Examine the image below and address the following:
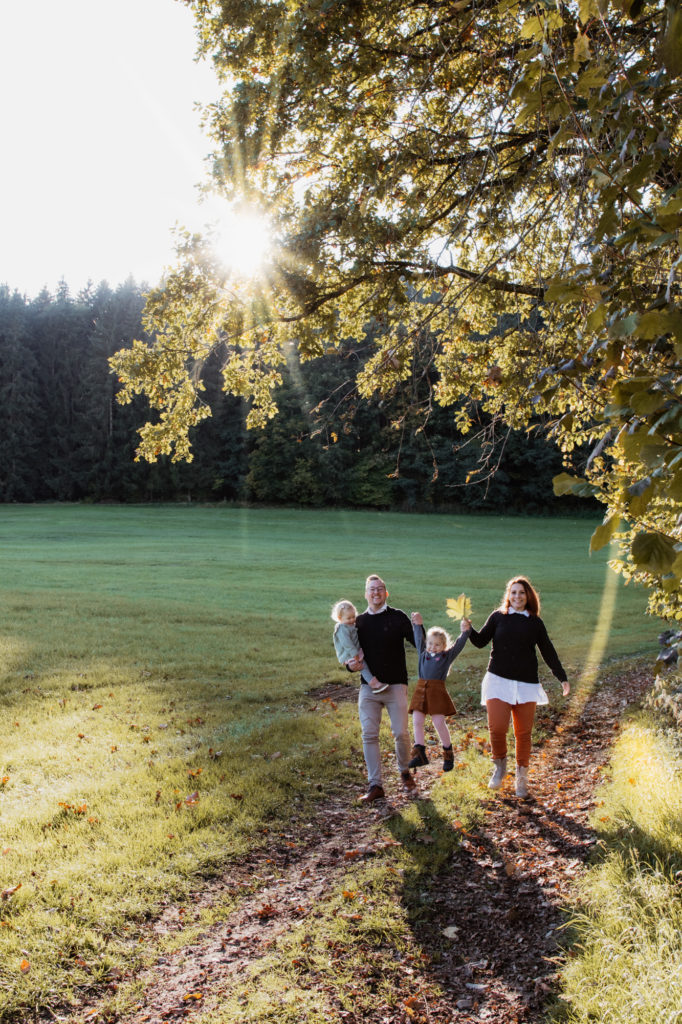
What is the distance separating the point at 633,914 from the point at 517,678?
2.93 metres

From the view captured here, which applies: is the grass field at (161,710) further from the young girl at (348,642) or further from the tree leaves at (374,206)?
the tree leaves at (374,206)

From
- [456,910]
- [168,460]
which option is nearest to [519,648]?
[456,910]

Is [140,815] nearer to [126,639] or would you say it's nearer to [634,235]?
[634,235]

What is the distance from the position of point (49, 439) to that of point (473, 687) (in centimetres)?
6656

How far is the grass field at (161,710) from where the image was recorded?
18.6 ft

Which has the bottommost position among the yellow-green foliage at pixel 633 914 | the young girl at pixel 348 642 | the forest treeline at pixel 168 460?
the yellow-green foliage at pixel 633 914

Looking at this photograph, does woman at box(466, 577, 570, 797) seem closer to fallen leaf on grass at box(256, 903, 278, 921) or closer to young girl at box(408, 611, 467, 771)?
young girl at box(408, 611, 467, 771)

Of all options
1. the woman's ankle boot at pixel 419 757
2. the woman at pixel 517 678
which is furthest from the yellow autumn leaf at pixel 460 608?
the woman's ankle boot at pixel 419 757

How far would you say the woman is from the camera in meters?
7.26

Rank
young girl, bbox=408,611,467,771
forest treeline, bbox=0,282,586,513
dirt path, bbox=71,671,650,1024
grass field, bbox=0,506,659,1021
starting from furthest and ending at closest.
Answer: forest treeline, bbox=0,282,586,513 → young girl, bbox=408,611,467,771 → grass field, bbox=0,506,659,1021 → dirt path, bbox=71,671,650,1024

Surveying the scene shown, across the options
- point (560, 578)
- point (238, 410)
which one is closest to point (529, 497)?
point (238, 410)

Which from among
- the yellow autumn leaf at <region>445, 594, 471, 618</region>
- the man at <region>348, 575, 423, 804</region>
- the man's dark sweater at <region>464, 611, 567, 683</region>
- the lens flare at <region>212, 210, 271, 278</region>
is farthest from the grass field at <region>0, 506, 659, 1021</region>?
the lens flare at <region>212, 210, 271, 278</region>

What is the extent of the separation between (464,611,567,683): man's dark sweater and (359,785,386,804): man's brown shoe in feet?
5.65

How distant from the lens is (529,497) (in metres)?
66.9
